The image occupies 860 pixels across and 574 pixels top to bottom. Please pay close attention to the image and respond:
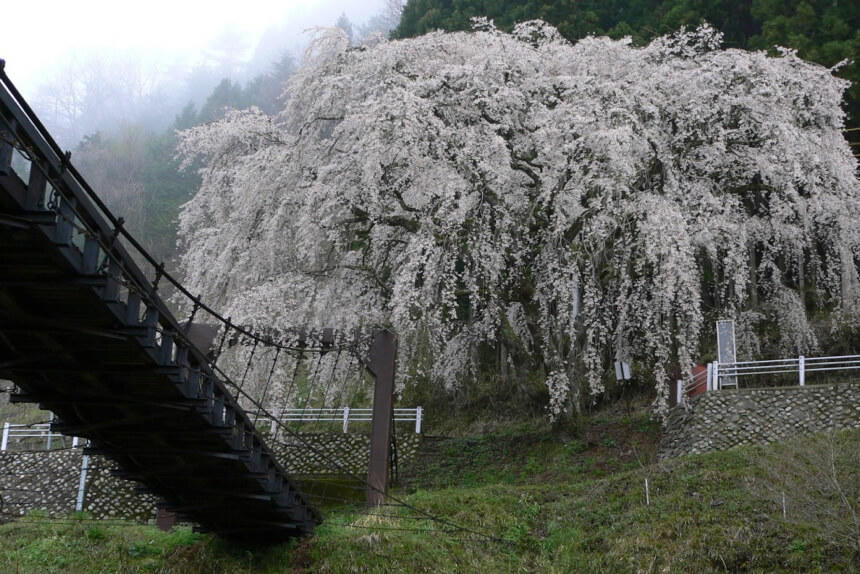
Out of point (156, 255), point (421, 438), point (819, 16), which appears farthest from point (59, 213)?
point (156, 255)

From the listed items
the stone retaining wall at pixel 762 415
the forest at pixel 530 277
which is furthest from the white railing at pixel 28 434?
the stone retaining wall at pixel 762 415

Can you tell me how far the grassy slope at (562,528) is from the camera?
29.5 feet

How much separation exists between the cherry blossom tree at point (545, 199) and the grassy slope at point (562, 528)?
3.95 ft

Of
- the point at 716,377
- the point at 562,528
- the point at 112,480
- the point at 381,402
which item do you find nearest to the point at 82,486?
the point at 112,480

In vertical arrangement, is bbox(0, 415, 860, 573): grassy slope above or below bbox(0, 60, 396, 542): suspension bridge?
below

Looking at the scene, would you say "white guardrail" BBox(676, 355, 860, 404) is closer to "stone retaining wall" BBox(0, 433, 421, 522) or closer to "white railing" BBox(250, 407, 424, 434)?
"stone retaining wall" BBox(0, 433, 421, 522)

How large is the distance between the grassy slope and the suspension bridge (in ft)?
2.78

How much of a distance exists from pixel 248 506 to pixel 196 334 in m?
3.30

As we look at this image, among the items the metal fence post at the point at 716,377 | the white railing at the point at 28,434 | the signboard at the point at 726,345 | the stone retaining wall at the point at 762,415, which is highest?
the signboard at the point at 726,345

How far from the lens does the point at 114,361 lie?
7863mm

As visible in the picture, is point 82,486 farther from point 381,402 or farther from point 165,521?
point 381,402

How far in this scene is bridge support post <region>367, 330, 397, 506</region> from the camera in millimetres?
12500

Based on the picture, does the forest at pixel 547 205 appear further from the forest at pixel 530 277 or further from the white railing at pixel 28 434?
the white railing at pixel 28 434

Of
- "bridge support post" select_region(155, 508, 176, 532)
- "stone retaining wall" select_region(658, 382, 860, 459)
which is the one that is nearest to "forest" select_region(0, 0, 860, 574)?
"stone retaining wall" select_region(658, 382, 860, 459)
